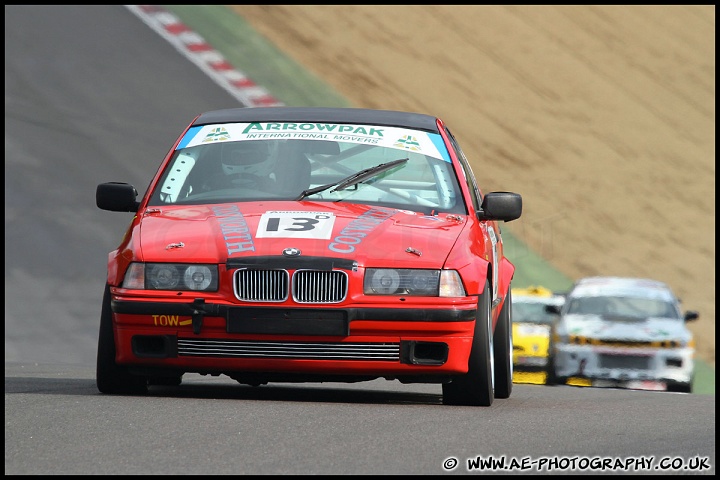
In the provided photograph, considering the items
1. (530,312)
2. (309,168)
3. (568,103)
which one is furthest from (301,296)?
(568,103)

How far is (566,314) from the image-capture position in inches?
696

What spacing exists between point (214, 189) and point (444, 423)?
7.87 ft

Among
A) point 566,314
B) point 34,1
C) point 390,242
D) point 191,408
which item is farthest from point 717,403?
point 34,1

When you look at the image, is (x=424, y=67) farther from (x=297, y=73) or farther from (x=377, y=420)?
(x=377, y=420)

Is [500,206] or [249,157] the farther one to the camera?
[249,157]

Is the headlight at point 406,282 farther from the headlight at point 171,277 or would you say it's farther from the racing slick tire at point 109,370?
the racing slick tire at point 109,370

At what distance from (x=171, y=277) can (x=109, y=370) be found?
0.67 m

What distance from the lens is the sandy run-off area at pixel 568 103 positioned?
25.4 m

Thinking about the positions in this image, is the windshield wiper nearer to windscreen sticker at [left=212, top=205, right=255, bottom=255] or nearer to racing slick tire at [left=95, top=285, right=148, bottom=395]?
windscreen sticker at [left=212, top=205, right=255, bottom=255]


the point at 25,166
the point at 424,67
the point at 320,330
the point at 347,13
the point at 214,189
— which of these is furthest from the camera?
the point at 347,13

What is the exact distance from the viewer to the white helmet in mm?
9102

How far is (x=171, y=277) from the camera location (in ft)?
26.4

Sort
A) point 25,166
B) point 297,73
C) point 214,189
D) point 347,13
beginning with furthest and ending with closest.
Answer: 1. point 347,13
2. point 297,73
3. point 25,166
4. point 214,189

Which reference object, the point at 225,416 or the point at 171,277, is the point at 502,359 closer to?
the point at 171,277
